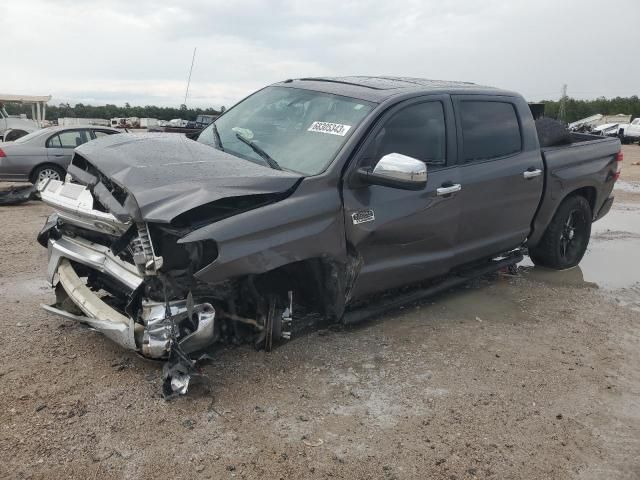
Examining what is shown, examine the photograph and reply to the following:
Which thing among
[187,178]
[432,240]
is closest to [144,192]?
[187,178]

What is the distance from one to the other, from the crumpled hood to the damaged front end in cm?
12

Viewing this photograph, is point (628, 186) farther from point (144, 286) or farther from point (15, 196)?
point (144, 286)

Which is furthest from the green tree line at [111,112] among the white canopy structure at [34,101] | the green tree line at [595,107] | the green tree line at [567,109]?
the green tree line at [595,107]

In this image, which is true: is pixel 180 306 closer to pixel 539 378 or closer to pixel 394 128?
pixel 394 128

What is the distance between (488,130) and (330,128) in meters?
1.62

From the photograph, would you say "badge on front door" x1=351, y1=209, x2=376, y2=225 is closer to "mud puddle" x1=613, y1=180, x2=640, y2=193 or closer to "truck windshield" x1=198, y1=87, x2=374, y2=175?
"truck windshield" x1=198, y1=87, x2=374, y2=175

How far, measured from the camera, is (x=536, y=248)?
6.09 m

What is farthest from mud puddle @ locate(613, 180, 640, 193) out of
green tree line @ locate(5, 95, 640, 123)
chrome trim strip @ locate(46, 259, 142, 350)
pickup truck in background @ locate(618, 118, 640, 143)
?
green tree line @ locate(5, 95, 640, 123)

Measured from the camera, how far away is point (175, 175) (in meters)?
3.27

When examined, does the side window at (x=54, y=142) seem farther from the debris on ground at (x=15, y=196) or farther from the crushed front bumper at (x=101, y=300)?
the crushed front bumper at (x=101, y=300)

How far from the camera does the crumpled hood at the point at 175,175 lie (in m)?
3.02

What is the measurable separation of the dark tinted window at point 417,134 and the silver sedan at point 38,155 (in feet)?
28.2

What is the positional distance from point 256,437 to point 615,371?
2.53 metres

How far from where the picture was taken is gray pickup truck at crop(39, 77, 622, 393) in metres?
3.13
